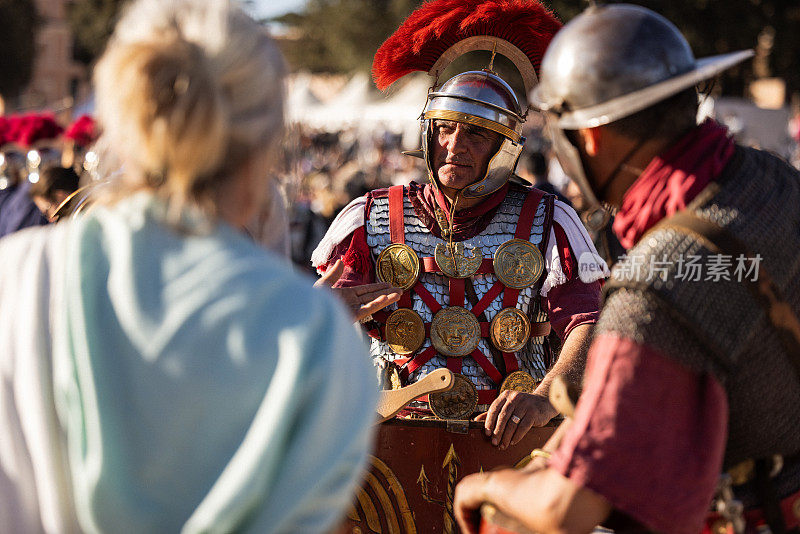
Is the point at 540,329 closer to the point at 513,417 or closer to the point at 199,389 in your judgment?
the point at 513,417

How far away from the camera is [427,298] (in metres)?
3.44

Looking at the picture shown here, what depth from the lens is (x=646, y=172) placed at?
1.91m

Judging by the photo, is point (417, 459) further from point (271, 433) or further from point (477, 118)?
point (271, 433)

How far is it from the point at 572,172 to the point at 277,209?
67cm

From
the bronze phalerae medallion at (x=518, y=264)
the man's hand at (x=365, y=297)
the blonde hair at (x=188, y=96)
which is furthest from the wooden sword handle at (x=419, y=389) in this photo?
the blonde hair at (x=188, y=96)

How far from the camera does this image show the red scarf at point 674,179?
1.86 metres

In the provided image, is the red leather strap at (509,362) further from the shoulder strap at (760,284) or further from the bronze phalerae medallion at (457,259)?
the shoulder strap at (760,284)

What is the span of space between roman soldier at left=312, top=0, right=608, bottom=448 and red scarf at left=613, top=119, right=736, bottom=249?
136cm

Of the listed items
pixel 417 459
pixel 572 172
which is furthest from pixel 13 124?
pixel 572 172

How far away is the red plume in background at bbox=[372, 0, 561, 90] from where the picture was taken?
3.62m

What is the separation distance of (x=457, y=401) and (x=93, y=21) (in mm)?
49371

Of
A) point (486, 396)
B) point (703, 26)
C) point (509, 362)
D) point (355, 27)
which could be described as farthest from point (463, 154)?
point (355, 27)

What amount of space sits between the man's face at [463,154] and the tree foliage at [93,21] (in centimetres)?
4561

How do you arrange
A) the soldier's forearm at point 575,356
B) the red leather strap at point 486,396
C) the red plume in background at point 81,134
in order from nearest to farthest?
the soldier's forearm at point 575,356 → the red leather strap at point 486,396 → the red plume in background at point 81,134
